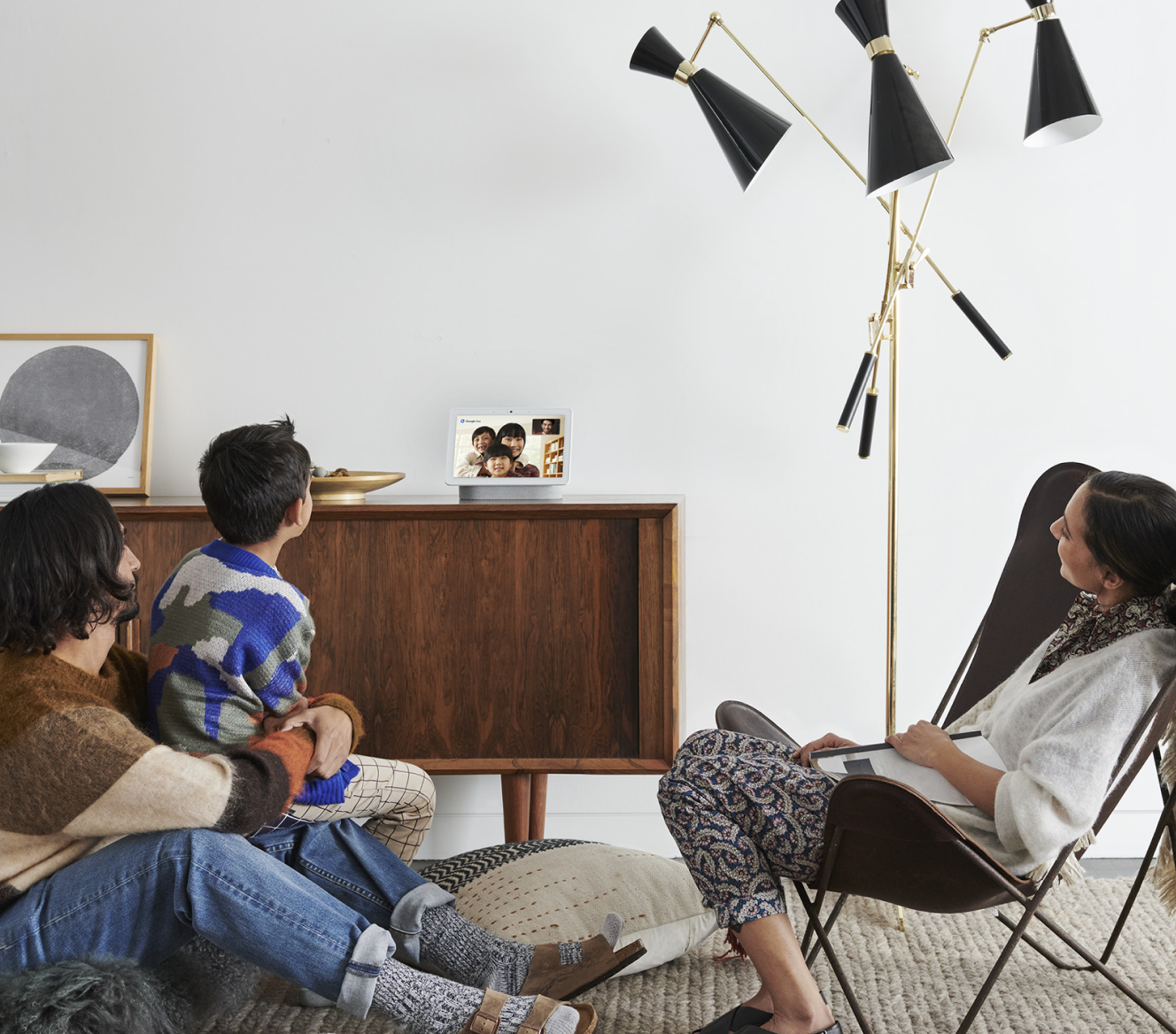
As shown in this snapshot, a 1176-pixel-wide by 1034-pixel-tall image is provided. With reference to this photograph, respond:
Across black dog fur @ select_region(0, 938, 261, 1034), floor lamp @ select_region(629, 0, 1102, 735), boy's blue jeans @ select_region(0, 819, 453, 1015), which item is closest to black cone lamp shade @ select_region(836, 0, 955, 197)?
floor lamp @ select_region(629, 0, 1102, 735)

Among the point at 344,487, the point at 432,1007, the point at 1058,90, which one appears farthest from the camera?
the point at 344,487

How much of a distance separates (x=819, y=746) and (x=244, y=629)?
3.48 ft

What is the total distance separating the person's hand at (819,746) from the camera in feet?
5.70

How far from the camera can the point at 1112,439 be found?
8.32ft

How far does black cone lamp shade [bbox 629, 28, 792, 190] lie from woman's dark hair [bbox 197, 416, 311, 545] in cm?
125

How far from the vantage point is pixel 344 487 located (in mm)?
2193

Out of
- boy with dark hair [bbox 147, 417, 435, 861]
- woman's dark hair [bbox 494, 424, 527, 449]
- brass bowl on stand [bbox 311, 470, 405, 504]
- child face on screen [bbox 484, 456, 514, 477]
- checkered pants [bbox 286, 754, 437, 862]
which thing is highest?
woman's dark hair [bbox 494, 424, 527, 449]

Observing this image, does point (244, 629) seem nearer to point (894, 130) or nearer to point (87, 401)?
point (87, 401)

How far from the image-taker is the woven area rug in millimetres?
1690

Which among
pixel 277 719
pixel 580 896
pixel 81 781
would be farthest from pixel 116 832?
pixel 580 896

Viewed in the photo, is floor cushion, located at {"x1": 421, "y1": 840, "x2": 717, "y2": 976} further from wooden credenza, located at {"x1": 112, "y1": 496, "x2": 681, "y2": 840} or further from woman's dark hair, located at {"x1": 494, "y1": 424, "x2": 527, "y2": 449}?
woman's dark hair, located at {"x1": 494, "y1": 424, "x2": 527, "y2": 449}

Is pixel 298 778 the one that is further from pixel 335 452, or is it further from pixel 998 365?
pixel 998 365

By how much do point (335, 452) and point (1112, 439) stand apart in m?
2.08

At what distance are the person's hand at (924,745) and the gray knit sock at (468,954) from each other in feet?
2.23
